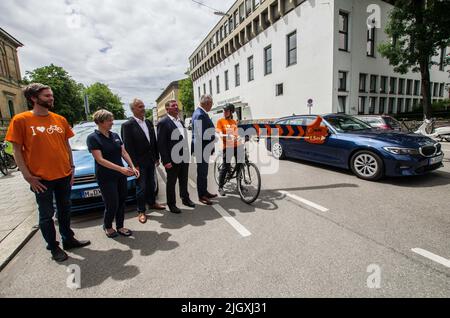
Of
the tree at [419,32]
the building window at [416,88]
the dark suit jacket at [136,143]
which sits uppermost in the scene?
the tree at [419,32]

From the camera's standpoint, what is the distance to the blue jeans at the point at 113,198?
10.2 ft

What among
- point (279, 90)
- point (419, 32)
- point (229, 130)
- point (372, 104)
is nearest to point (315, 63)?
point (279, 90)

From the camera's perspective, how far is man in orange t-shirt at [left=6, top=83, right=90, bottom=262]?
97.8 inches

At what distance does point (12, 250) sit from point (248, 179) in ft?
11.9

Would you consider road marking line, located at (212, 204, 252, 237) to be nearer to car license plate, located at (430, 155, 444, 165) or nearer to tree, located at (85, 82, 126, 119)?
car license plate, located at (430, 155, 444, 165)

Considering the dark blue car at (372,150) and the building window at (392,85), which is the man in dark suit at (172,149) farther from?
the building window at (392,85)

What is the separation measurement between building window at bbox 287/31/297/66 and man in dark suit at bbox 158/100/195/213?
20091mm

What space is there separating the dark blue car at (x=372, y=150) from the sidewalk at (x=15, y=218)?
6.40 m

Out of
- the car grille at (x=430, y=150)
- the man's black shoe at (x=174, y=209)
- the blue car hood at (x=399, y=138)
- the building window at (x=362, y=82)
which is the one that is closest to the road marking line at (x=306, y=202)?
the man's black shoe at (x=174, y=209)

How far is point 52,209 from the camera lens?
275 cm

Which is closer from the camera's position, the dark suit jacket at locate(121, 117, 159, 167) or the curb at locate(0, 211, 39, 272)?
the curb at locate(0, 211, 39, 272)

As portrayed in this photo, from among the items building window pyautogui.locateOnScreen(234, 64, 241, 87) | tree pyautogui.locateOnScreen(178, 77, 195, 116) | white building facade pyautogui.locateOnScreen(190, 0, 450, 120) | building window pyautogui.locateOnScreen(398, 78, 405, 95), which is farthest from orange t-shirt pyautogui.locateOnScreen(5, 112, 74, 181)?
tree pyautogui.locateOnScreen(178, 77, 195, 116)

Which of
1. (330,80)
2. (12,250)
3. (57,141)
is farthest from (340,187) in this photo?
(330,80)

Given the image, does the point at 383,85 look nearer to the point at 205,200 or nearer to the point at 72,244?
the point at 205,200
